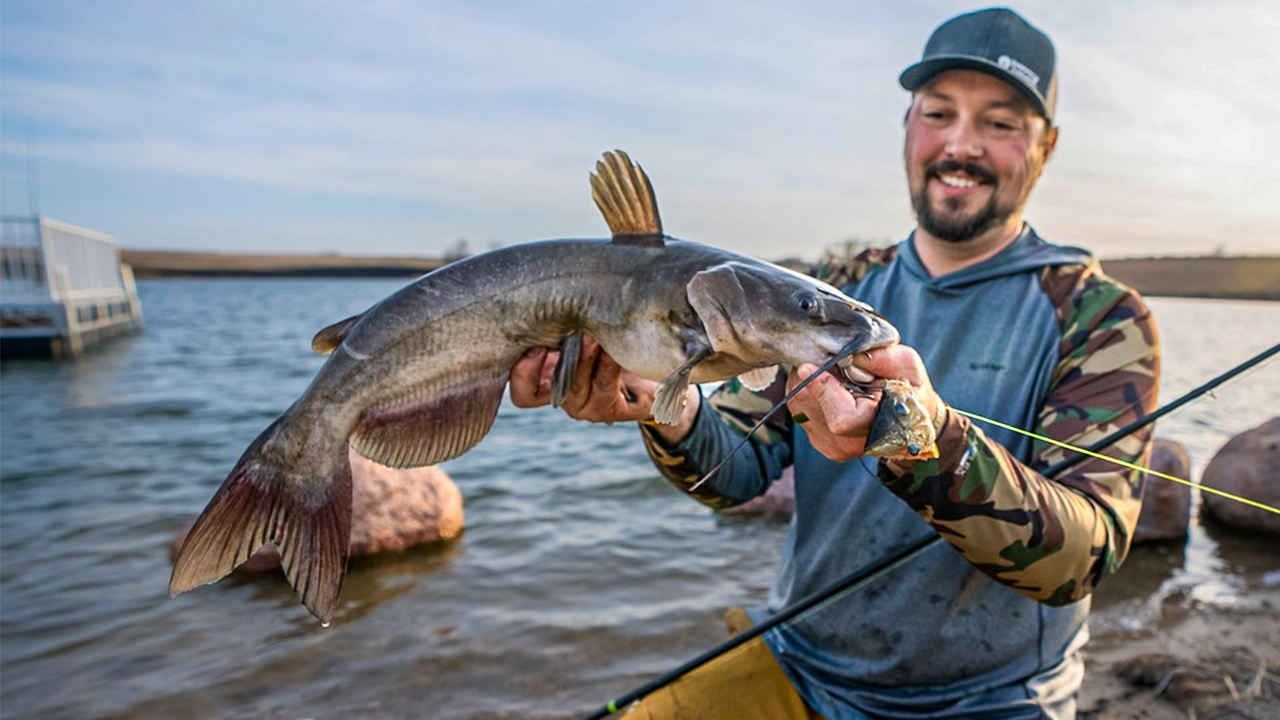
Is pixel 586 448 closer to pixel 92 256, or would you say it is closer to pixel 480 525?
pixel 480 525

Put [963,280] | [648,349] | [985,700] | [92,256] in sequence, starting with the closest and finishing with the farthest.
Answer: [648,349] → [985,700] → [963,280] → [92,256]

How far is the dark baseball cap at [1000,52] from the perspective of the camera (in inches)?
120

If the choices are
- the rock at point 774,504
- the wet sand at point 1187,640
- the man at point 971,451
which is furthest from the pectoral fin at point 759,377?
the rock at point 774,504

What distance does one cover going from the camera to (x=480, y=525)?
26.6 feet

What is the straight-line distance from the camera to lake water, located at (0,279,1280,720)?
505cm

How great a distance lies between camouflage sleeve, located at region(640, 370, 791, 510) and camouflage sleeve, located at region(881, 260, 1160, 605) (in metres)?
0.93

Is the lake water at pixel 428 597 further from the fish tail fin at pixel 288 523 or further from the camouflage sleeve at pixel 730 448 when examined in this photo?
the fish tail fin at pixel 288 523

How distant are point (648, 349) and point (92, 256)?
118 ft

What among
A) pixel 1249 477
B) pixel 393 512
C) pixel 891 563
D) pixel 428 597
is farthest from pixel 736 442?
pixel 1249 477

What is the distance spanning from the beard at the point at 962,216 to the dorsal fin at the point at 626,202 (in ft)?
4.65

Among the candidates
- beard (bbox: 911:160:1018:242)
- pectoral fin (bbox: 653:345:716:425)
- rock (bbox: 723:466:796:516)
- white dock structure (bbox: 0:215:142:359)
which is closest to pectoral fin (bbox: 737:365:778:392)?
pectoral fin (bbox: 653:345:716:425)

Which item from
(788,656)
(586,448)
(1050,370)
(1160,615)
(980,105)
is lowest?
(586,448)

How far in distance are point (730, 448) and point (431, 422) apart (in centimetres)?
121

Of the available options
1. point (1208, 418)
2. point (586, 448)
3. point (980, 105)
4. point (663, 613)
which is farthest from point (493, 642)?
→ point (1208, 418)
